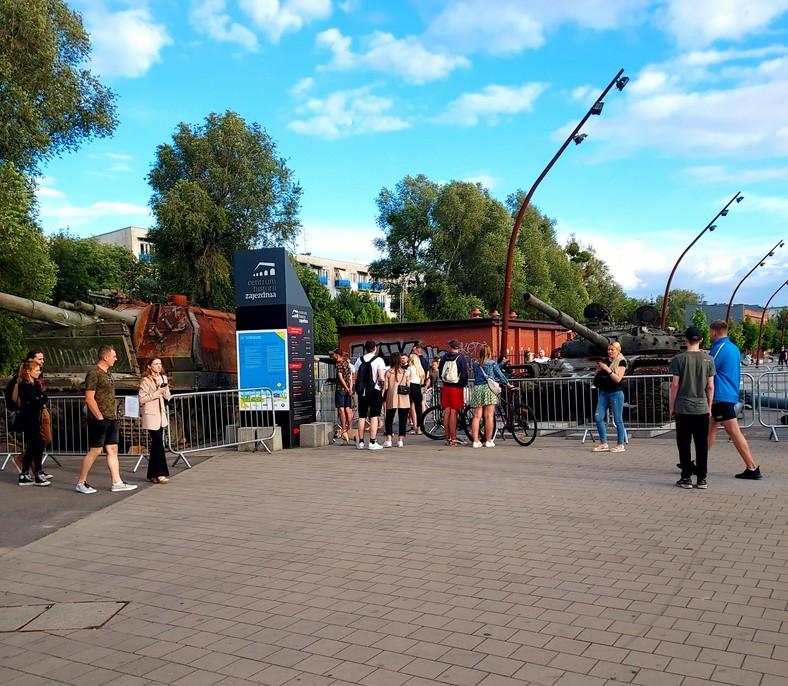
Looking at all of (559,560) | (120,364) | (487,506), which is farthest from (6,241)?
(559,560)

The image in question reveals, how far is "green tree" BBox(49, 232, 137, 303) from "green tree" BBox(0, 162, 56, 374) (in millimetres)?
20628

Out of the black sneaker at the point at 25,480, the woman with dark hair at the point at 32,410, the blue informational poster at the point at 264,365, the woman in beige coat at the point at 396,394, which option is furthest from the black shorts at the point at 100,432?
the woman in beige coat at the point at 396,394

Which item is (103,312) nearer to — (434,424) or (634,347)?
(434,424)

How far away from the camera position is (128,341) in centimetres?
1528

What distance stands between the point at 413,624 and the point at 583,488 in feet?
15.7

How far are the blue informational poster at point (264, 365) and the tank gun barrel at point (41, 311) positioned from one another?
386cm

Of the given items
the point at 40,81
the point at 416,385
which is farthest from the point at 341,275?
the point at 416,385

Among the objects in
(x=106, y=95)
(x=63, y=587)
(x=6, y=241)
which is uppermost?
(x=106, y=95)

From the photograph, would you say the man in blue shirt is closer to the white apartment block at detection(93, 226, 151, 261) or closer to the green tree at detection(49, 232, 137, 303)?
the green tree at detection(49, 232, 137, 303)

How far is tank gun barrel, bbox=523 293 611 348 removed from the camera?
16875 mm

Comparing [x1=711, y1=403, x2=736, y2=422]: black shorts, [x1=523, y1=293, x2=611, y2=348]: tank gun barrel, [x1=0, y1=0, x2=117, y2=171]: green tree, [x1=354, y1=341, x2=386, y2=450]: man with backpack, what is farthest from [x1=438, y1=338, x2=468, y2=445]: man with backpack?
[x1=0, y1=0, x2=117, y2=171]: green tree

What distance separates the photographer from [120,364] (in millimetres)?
15164

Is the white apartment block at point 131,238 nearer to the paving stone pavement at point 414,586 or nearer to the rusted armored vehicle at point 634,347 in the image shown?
the rusted armored vehicle at point 634,347

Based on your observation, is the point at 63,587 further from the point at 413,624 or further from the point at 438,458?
the point at 438,458
